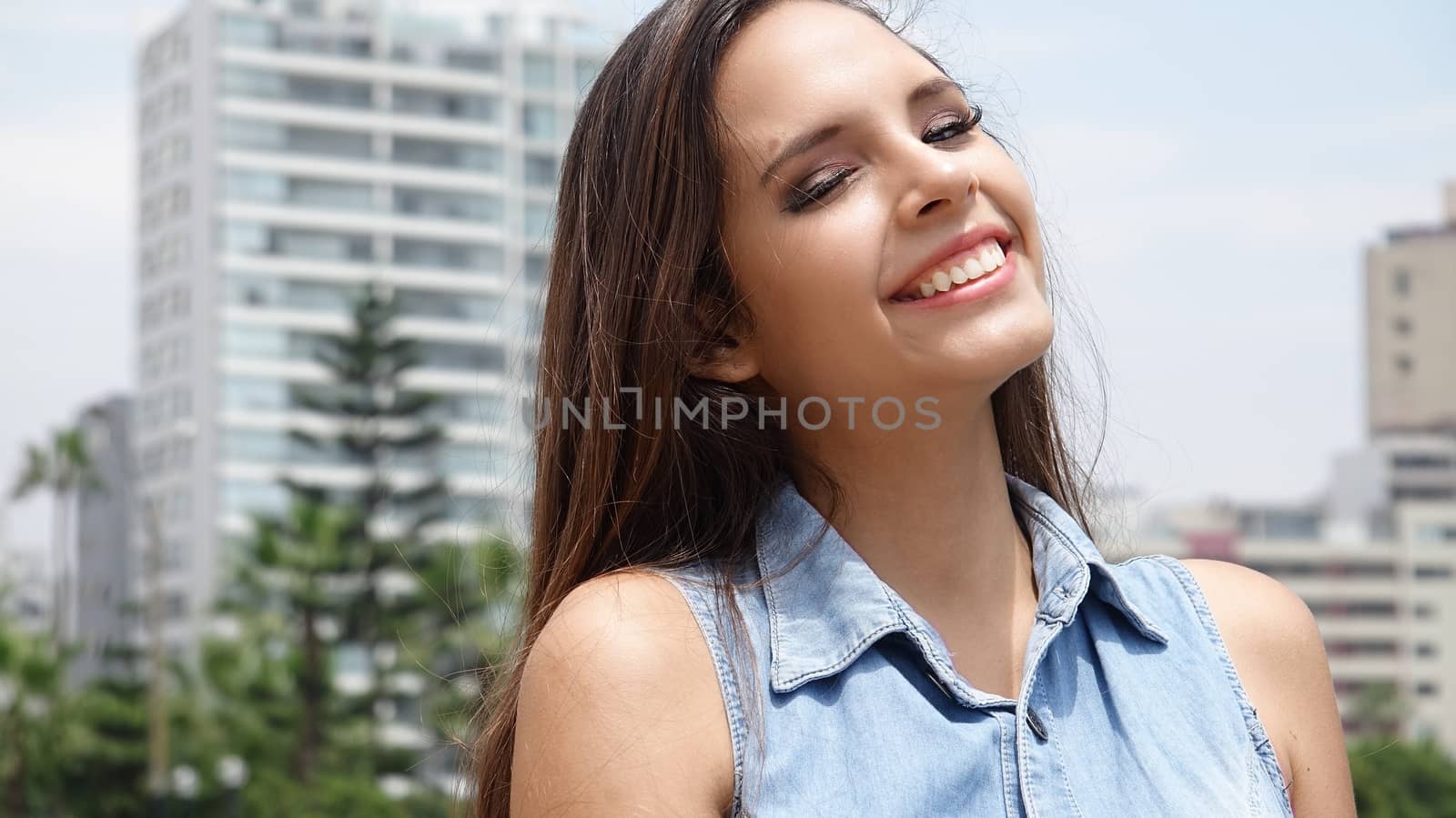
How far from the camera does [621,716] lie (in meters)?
1.23

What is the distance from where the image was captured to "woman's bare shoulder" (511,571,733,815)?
47.8 inches

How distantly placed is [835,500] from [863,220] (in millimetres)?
232

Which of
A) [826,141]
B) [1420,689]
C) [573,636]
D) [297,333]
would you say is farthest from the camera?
[1420,689]

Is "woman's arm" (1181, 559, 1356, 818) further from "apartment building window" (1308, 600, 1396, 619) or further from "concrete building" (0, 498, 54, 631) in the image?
"apartment building window" (1308, 600, 1396, 619)

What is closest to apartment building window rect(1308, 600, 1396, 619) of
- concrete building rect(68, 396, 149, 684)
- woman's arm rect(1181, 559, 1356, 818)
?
concrete building rect(68, 396, 149, 684)

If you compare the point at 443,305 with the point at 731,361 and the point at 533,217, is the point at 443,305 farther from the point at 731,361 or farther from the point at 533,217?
the point at 731,361

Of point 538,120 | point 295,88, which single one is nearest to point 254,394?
point 295,88

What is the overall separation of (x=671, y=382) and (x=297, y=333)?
4696 centimetres

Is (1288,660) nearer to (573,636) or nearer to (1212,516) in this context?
(573,636)

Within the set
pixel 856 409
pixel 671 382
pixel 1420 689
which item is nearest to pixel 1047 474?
pixel 856 409

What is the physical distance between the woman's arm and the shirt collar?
85 mm

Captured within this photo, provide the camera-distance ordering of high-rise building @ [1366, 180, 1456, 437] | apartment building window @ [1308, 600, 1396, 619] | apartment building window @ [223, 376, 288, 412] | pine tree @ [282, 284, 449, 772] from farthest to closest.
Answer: high-rise building @ [1366, 180, 1456, 437]
apartment building window @ [1308, 600, 1396, 619]
apartment building window @ [223, 376, 288, 412]
pine tree @ [282, 284, 449, 772]

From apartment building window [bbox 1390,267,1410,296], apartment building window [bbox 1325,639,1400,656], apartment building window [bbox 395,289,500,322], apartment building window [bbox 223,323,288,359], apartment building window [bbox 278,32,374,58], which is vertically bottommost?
apartment building window [bbox 1325,639,1400,656]

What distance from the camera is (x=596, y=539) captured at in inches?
55.2
